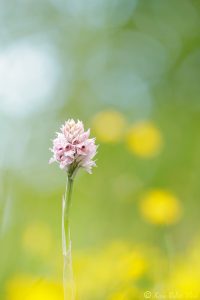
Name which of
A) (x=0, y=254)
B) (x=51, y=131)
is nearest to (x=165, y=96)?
(x=51, y=131)

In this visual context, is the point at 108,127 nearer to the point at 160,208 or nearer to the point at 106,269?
the point at 160,208

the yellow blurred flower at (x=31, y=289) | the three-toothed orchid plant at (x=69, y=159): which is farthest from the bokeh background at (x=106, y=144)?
the three-toothed orchid plant at (x=69, y=159)

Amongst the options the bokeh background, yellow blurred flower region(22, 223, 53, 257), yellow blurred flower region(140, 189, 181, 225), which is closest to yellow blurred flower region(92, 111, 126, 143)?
the bokeh background

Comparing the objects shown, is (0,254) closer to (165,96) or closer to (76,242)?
(76,242)

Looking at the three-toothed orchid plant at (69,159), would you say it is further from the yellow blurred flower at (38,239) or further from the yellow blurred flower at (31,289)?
the yellow blurred flower at (38,239)

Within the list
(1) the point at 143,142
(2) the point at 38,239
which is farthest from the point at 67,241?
(1) the point at 143,142
